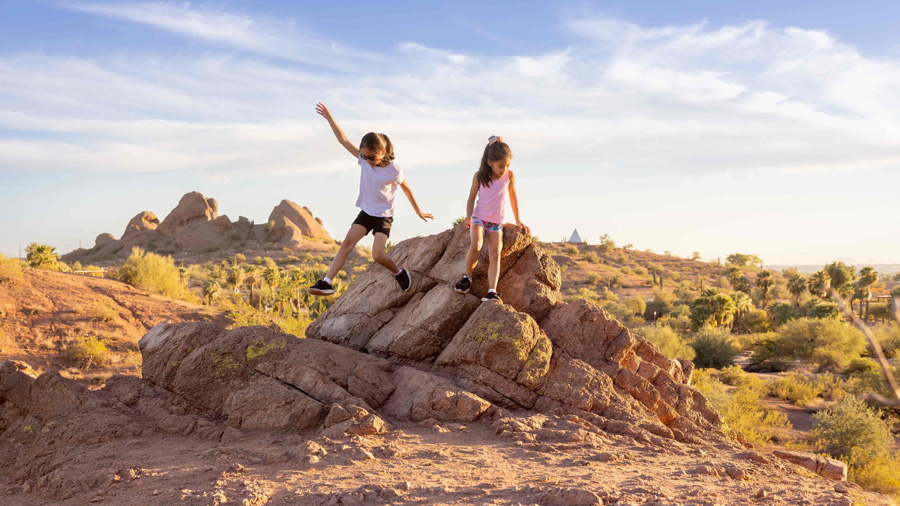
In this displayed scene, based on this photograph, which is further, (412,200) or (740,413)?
(740,413)

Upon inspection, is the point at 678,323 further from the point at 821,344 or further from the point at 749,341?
the point at 821,344

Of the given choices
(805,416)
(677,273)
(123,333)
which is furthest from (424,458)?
(677,273)

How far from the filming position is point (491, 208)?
7254 millimetres

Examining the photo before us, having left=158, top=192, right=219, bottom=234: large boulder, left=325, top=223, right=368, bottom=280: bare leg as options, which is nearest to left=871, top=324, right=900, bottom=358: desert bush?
left=325, top=223, right=368, bottom=280: bare leg

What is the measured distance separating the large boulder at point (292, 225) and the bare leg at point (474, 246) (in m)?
69.0

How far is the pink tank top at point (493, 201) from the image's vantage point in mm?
7246

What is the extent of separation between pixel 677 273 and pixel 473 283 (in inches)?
2585

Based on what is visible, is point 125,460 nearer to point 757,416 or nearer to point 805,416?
point 757,416

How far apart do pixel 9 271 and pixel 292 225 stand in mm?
63384

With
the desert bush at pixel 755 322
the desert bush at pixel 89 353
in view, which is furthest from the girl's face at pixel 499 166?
the desert bush at pixel 755 322

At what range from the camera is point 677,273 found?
68125 millimetres

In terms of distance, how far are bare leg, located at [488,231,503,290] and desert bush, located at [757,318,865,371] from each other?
25100mm

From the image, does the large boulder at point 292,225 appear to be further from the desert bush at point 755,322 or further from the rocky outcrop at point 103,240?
the desert bush at point 755,322

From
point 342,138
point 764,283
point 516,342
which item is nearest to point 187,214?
point 764,283
